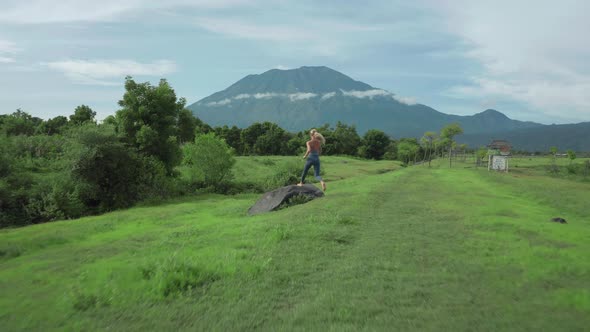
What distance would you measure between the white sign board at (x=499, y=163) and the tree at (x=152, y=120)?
5081cm

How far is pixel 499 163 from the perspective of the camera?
64.1m

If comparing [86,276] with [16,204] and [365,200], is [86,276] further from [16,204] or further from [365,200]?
[16,204]

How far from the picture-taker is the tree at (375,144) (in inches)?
5856

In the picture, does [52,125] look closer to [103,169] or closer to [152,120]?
[152,120]

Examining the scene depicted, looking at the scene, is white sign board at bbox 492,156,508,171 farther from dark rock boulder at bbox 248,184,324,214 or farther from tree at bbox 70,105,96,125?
tree at bbox 70,105,96,125

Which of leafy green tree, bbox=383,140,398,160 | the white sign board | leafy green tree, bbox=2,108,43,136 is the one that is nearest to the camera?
the white sign board

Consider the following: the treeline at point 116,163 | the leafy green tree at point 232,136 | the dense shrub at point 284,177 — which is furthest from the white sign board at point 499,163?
the leafy green tree at point 232,136

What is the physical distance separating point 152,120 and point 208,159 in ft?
23.0

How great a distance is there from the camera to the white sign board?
2496 inches

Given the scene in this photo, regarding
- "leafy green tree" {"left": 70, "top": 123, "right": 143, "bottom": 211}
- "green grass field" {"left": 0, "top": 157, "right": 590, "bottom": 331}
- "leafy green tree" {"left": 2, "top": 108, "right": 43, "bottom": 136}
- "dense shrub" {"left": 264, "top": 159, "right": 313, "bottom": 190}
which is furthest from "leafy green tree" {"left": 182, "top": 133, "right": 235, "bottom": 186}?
"leafy green tree" {"left": 2, "top": 108, "right": 43, "bottom": 136}

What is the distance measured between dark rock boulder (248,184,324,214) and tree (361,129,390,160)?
129 m

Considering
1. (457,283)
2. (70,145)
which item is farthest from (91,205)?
(457,283)

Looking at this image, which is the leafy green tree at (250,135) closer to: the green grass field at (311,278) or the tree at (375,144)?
the tree at (375,144)

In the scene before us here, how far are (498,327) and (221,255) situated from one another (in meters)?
5.95
